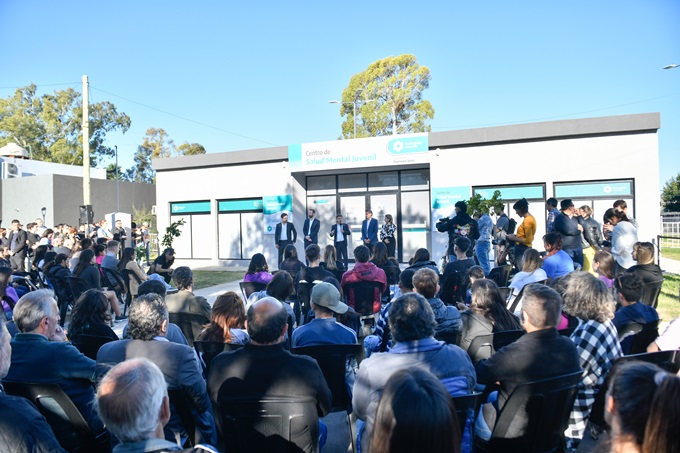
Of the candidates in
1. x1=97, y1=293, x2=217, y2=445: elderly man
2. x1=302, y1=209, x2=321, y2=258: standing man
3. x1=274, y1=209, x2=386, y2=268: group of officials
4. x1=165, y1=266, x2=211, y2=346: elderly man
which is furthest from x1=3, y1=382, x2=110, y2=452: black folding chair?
x1=302, y1=209, x2=321, y2=258: standing man

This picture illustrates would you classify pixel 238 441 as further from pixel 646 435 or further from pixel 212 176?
pixel 212 176

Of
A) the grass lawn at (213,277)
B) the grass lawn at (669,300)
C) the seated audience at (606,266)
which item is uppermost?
the seated audience at (606,266)

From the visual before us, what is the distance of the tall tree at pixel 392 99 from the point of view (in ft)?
136

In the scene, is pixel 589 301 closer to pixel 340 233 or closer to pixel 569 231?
pixel 569 231

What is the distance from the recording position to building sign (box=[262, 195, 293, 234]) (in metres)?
17.0

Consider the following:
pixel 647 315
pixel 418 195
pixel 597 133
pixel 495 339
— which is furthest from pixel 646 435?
pixel 418 195

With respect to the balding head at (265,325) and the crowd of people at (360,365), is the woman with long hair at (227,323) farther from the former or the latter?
the balding head at (265,325)

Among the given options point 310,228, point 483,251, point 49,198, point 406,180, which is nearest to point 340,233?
point 310,228

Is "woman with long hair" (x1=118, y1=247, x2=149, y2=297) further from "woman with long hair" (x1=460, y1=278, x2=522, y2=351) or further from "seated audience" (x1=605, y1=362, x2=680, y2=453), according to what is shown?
"seated audience" (x1=605, y1=362, x2=680, y2=453)

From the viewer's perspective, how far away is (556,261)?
578 centimetres

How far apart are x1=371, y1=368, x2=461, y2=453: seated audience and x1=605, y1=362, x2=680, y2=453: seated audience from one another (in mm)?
513

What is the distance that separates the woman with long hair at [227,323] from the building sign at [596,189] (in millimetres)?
12311

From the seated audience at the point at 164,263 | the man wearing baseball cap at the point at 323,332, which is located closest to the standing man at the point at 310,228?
the seated audience at the point at 164,263

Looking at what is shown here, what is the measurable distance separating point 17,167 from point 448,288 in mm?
33858
